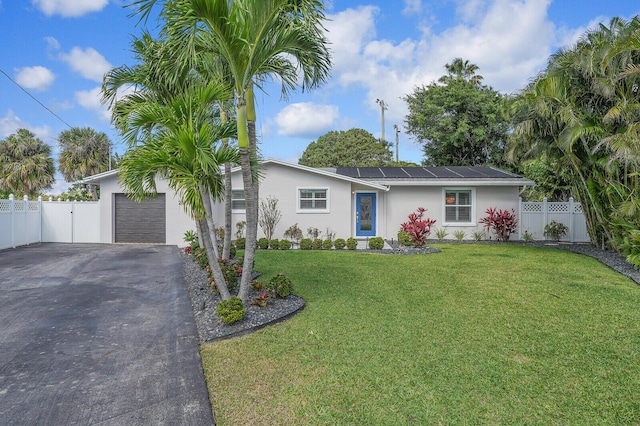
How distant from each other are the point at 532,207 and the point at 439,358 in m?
13.5

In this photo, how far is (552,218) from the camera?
587 inches

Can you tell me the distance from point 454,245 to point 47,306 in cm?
1234

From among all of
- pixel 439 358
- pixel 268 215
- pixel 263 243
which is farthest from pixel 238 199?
pixel 439 358

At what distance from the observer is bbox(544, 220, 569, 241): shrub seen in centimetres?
1464

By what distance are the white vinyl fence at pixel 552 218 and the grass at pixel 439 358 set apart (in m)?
8.08

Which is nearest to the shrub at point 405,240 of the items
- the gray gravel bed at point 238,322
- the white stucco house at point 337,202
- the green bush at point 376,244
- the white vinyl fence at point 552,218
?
the green bush at point 376,244

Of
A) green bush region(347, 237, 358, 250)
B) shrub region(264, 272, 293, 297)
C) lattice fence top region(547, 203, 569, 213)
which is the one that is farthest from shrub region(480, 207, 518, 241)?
shrub region(264, 272, 293, 297)

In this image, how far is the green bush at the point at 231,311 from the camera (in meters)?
4.95

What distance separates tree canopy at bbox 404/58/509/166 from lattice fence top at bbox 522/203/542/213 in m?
10.5

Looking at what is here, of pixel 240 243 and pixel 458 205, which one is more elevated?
pixel 458 205

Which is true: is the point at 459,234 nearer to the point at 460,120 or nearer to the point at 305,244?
the point at 305,244

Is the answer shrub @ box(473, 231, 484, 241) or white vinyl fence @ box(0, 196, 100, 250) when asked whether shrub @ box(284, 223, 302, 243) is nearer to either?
shrub @ box(473, 231, 484, 241)

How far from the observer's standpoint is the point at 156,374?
3.73m

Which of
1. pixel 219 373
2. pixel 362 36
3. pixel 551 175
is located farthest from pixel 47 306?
pixel 551 175
